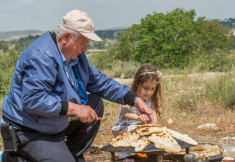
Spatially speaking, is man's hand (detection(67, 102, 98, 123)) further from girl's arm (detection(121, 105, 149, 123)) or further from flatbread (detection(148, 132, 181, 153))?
girl's arm (detection(121, 105, 149, 123))

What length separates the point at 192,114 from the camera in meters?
6.25

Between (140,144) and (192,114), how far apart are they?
350cm

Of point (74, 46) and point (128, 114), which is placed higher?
point (74, 46)

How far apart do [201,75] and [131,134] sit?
5219 mm

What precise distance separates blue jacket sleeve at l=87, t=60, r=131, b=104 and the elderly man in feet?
1.43

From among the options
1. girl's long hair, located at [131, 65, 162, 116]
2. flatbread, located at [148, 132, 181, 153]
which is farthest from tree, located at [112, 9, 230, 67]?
flatbread, located at [148, 132, 181, 153]

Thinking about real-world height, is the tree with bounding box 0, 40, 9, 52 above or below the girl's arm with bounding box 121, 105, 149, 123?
above

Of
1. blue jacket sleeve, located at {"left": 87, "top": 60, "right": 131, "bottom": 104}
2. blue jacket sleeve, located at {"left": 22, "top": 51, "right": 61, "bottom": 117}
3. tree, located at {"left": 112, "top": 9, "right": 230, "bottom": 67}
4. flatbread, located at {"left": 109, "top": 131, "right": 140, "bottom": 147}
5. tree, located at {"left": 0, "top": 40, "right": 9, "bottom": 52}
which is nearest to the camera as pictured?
blue jacket sleeve, located at {"left": 22, "top": 51, "right": 61, "bottom": 117}

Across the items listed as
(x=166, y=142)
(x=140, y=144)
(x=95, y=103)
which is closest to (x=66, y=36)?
(x=95, y=103)

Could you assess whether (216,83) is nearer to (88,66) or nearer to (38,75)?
(88,66)

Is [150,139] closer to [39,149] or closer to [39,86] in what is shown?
[39,149]

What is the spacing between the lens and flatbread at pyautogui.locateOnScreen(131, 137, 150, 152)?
2.90 meters

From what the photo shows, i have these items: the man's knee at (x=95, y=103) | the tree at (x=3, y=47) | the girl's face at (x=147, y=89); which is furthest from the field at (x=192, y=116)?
the tree at (x=3, y=47)

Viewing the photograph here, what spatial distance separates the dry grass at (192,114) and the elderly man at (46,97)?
6.58 ft
